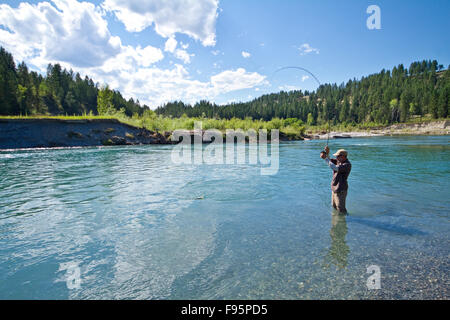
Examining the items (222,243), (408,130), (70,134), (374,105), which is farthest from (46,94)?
(374,105)

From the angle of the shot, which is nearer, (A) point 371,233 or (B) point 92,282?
(B) point 92,282

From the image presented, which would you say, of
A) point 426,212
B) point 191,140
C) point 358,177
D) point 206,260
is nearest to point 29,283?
point 206,260

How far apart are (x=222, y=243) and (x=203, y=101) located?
16559 cm

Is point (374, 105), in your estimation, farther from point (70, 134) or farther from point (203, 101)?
point (70, 134)

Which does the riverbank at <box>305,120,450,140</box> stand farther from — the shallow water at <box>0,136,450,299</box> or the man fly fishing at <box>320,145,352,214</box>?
the man fly fishing at <box>320,145,352,214</box>

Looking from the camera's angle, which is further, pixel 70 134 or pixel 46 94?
pixel 46 94

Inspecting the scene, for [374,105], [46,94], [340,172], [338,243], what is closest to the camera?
[338,243]

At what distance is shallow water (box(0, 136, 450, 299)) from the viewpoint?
152 inches

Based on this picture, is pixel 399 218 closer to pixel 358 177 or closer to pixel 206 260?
pixel 206 260

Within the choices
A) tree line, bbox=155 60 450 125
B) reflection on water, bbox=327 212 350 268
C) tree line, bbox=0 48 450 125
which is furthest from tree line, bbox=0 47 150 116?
reflection on water, bbox=327 212 350 268

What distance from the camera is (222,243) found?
548 cm

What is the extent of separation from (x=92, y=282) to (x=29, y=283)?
40.5 inches

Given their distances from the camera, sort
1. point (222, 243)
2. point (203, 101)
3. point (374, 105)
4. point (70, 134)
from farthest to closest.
Answer: point (203, 101) < point (374, 105) < point (70, 134) < point (222, 243)
